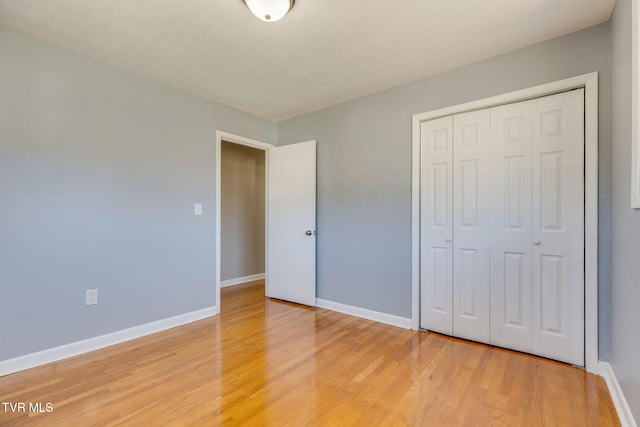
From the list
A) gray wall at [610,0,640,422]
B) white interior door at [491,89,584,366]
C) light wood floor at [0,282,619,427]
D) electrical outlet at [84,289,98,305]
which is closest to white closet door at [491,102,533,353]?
white interior door at [491,89,584,366]

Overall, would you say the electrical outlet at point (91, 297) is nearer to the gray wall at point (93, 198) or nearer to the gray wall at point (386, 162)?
the gray wall at point (93, 198)

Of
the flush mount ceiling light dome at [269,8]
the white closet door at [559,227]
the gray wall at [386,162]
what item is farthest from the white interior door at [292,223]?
the white closet door at [559,227]

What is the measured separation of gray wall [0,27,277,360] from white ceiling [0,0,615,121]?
0.29 meters

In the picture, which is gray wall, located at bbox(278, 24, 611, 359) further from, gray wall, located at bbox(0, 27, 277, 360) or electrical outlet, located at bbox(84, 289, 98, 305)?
electrical outlet, located at bbox(84, 289, 98, 305)

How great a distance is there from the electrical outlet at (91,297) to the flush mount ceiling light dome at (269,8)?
97.7 inches

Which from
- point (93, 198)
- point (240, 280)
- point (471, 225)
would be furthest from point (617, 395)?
point (240, 280)

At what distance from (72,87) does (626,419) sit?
13.8 feet

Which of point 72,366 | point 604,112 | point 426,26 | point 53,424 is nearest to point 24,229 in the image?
point 72,366

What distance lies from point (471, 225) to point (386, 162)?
1030 millimetres

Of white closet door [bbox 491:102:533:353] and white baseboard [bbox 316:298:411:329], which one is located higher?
white closet door [bbox 491:102:533:353]

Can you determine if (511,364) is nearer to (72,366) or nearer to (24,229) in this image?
(72,366)

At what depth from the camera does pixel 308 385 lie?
1.90 metres

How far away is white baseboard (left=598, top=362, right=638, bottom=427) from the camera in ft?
4.81

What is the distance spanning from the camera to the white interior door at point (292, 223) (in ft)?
11.8
